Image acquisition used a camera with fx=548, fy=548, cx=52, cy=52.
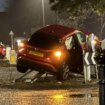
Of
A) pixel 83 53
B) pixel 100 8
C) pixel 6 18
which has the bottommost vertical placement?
pixel 83 53

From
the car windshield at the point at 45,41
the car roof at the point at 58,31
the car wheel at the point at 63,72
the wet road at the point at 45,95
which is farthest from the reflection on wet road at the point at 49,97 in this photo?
the car roof at the point at 58,31

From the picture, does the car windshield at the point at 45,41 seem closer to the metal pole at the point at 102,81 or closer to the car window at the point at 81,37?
the car window at the point at 81,37

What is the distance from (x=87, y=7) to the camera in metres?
26.6

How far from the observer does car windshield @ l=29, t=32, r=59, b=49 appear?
58.4 ft

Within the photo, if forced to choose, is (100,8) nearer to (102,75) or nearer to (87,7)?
(87,7)

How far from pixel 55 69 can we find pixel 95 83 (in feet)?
4.79

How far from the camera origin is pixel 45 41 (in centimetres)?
1794

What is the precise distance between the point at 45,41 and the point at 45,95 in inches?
165

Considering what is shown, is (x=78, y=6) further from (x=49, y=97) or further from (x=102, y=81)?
(x=102, y=81)

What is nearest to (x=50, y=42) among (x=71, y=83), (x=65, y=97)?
(x=71, y=83)

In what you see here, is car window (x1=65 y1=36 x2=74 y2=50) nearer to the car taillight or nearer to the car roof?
the car roof

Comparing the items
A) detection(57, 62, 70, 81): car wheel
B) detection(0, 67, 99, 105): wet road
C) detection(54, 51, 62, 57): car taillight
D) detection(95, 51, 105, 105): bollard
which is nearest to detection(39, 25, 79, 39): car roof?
detection(54, 51, 62, 57): car taillight

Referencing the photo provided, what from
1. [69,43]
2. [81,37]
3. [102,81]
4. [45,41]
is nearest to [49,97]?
[45,41]

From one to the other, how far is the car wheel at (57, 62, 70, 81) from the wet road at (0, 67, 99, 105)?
8.2 inches
